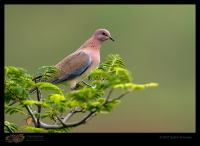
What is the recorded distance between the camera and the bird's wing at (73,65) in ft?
26.1

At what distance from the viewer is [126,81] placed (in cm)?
400

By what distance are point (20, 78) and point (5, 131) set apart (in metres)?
0.59

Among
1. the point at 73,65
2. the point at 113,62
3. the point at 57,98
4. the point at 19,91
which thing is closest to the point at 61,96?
the point at 57,98

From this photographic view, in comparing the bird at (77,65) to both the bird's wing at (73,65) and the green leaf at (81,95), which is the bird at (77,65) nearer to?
the bird's wing at (73,65)

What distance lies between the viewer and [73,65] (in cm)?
818

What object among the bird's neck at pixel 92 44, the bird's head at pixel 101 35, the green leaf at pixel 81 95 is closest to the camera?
the green leaf at pixel 81 95

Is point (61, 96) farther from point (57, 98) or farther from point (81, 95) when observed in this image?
point (81, 95)

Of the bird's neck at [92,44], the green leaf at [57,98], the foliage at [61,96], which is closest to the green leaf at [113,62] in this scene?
the foliage at [61,96]

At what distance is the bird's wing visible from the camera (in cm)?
795

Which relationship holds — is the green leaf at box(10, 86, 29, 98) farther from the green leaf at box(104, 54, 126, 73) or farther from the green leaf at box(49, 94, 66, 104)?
the green leaf at box(104, 54, 126, 73)

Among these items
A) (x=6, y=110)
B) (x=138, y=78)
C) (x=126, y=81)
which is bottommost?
(x=138, y=78)

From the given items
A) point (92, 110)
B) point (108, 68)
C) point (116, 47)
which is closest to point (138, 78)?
point (116, 47)

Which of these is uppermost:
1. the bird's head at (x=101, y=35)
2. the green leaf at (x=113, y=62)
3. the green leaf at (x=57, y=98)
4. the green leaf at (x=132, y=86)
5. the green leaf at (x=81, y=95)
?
the bird's head at (x=101, y=35)
